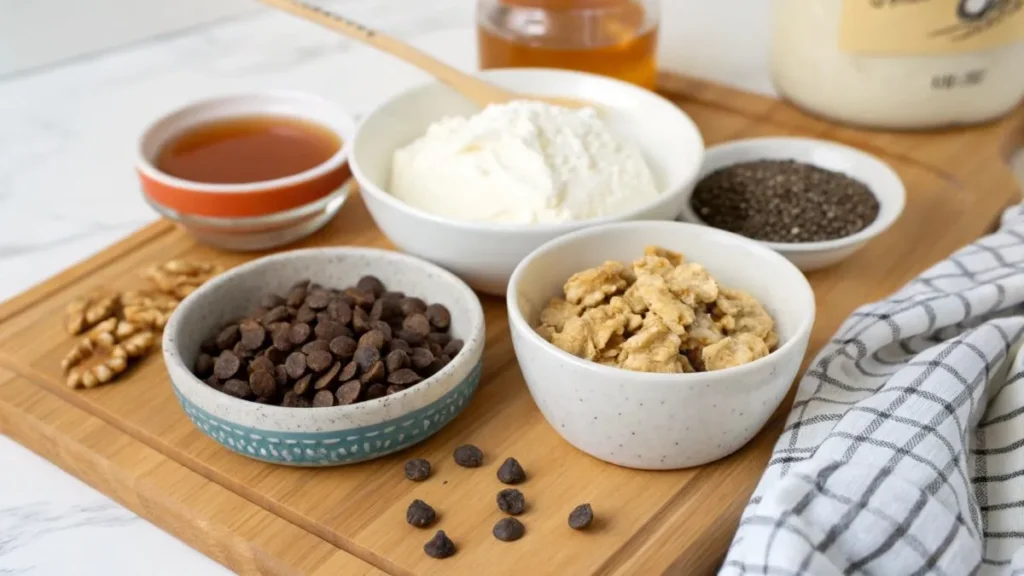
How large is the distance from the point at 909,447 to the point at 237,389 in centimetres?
70

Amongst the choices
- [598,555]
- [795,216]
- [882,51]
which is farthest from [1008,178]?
[598,555]

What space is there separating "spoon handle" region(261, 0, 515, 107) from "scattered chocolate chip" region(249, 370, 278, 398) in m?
0.65

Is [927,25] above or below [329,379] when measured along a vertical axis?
above

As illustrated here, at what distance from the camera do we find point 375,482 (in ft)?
3.88

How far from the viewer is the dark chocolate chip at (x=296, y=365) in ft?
3.95

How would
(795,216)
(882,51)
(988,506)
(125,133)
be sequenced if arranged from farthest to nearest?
1. (125,133)
2. (882,51)
3. (795,216)
4. (988,506)

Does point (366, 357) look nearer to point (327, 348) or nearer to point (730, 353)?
point (327, 348)

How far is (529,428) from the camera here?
1264 mm

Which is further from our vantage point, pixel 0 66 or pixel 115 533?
pixel 0 66

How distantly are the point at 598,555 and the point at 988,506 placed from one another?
1.37 feet

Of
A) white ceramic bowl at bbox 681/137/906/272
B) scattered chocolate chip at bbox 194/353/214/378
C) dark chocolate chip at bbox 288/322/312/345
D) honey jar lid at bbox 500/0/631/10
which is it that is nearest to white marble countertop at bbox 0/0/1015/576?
scattered chocolate chip at bbox 194/353/214/378

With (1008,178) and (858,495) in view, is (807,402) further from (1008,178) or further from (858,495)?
(1008,178)

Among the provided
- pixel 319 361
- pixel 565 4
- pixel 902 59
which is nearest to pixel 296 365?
pixel 319 361

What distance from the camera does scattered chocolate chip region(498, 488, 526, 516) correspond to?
1127 mm
